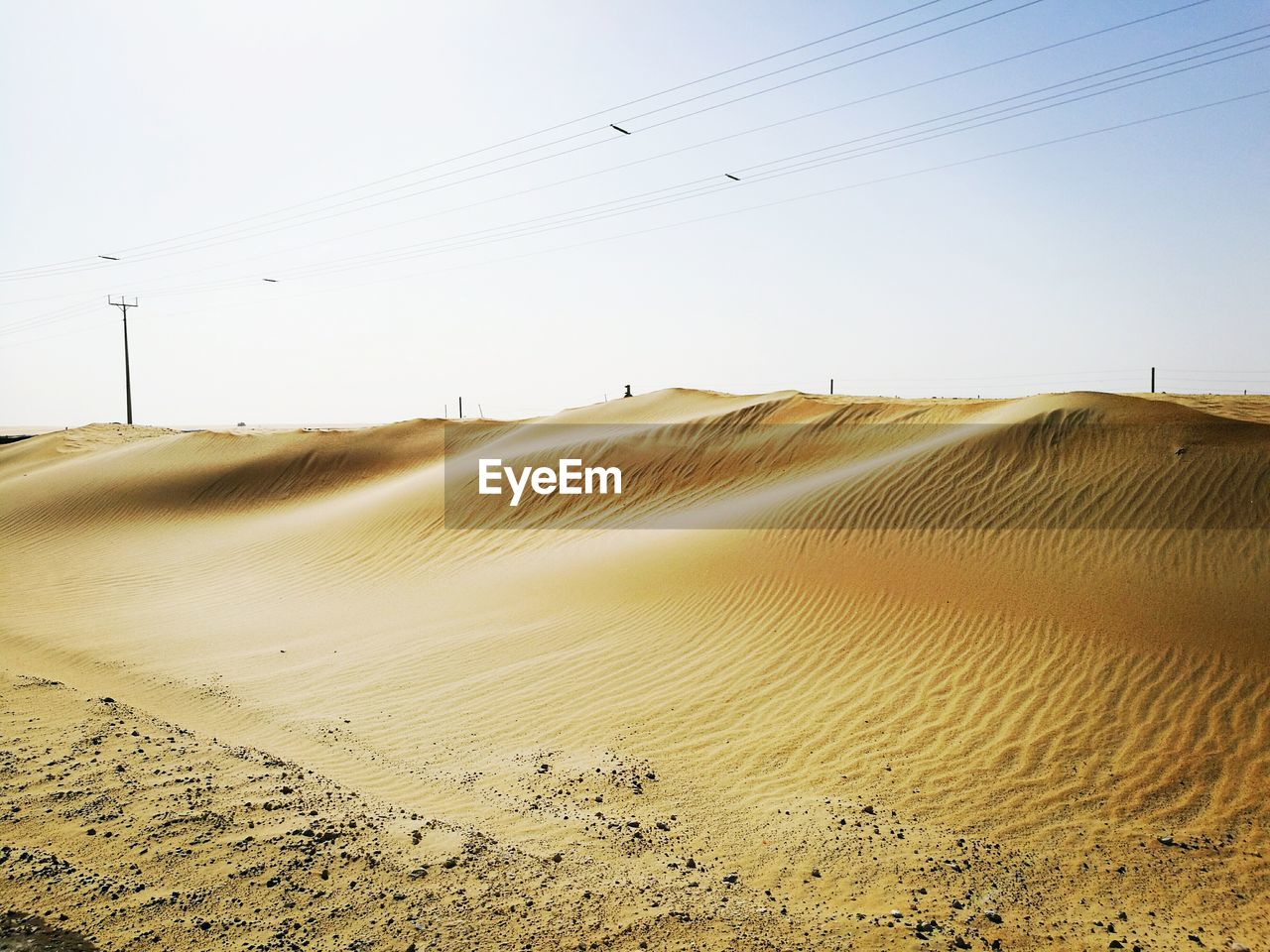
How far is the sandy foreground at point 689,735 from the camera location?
13.1ft

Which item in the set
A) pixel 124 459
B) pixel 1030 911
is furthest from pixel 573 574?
pixel 124 459

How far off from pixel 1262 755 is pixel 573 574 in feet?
28.7

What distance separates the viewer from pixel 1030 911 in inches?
189

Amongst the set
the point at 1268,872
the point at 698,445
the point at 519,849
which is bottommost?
the point at 1268,872

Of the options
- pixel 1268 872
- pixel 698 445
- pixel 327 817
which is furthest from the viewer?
pixel 698 445

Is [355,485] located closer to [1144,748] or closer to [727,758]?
[727,758]

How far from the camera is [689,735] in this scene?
24.2 ft

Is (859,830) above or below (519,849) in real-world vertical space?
below

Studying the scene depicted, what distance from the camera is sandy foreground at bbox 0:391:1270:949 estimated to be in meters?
3.98

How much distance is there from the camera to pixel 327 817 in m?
4.57

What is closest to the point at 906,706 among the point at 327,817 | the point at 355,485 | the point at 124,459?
the point at 327,817

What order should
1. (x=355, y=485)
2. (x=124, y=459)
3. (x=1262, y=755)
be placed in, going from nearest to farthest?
1. (x=1262, y=755)
2. (x=355, y=485)
3. (x=124, y=459)

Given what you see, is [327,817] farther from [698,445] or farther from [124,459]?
[124,459]

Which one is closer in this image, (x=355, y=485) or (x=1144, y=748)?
(x=1144, y=748)
